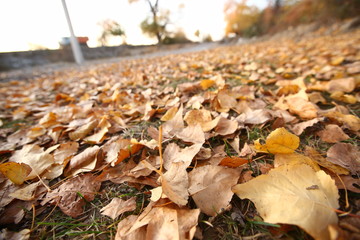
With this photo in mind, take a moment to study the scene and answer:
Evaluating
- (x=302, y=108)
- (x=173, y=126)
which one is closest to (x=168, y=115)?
(x=173, y=126)

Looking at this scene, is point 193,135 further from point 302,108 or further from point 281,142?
point 302,108

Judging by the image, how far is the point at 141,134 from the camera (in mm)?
871

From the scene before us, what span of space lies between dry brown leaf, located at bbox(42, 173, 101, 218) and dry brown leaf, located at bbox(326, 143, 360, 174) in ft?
2.43

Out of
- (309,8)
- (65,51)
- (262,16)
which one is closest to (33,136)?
(65,51)

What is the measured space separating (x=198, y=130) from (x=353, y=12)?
32.6 feet

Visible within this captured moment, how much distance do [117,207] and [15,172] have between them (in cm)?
39

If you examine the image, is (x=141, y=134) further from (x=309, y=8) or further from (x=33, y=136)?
(x=309, y=8)

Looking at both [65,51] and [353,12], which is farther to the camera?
[65,51]

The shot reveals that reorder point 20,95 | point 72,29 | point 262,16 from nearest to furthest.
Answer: point 20,95 → point 72,29 → point 262,16

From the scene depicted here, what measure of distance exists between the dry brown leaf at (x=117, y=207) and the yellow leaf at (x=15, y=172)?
1.09 ft

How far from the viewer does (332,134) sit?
0.67 meters

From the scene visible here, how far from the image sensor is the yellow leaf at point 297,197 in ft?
1.12

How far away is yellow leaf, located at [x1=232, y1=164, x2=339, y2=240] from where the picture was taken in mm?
341

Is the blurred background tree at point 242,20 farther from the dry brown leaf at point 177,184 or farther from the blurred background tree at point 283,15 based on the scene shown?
the dry brown leaf at point 177,184
